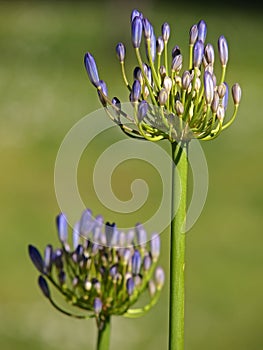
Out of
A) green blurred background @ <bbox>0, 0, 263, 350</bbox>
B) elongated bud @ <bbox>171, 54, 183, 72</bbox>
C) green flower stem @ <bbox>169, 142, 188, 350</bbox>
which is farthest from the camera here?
green blurred background @ <bbox>0, 0, 263, 350</bbox>

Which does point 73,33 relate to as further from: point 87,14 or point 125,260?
point 125,260

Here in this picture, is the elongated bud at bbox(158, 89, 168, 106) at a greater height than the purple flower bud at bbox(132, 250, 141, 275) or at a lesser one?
greater

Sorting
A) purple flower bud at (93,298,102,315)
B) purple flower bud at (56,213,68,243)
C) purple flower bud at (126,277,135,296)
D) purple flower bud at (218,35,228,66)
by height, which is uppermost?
purple flower bud at (218,35,228,66)

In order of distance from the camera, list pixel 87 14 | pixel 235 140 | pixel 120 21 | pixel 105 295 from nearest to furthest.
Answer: pixel 105 295
pixel 235 140
pixel 120 21
pixel 87 14

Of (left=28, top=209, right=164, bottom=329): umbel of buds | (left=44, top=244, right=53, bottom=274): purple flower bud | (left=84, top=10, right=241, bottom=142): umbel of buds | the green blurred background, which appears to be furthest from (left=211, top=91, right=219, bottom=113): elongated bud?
the green blurred background

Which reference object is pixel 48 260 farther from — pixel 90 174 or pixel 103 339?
pixel 90 174

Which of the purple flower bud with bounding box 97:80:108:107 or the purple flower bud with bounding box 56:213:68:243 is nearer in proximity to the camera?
the purple flower bud with bounding box 97:80:108:107

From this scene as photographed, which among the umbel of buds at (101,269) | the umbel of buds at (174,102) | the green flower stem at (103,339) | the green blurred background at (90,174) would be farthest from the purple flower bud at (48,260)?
the green blurred background at (90,174)

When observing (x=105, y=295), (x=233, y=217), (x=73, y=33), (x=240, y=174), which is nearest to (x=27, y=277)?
(x=233, y=217)

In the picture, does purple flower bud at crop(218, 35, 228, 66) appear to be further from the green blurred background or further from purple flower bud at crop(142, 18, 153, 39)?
the green blurred background
